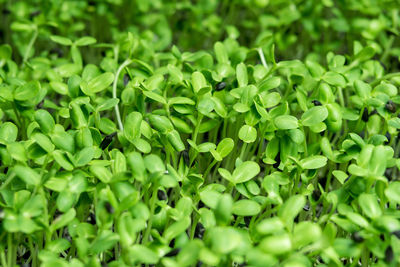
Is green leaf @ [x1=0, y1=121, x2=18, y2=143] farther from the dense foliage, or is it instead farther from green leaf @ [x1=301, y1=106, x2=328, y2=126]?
green leaf @ [x1=301, y1=106, x2=328, y2=126]

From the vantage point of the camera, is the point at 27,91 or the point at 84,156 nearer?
the point at 84,156

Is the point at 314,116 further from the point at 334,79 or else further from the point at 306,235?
the point at 306,235

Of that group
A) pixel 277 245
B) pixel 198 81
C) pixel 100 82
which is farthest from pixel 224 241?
pixel 100 82

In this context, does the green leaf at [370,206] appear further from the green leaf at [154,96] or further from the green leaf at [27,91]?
the green leaf at [27,91]

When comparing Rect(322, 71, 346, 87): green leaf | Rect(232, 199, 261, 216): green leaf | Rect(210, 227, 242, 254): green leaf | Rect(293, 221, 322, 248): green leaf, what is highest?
Rect(210, 227, 242, 254): green leaf

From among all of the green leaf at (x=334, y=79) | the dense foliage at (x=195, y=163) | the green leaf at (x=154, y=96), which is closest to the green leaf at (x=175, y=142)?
the dense foliage at (x=195, y=163)

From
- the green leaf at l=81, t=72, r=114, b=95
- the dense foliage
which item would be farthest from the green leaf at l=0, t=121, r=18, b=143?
the green leaf at l=81, t=72, r=114, b=95

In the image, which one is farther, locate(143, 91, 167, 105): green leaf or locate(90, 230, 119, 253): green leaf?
locate(143, 91, 167, 105): green leaf
